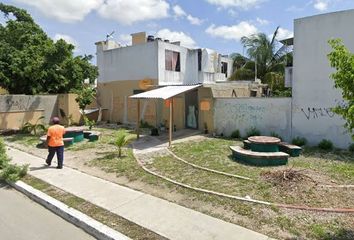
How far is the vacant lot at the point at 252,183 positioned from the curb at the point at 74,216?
6.00 ft

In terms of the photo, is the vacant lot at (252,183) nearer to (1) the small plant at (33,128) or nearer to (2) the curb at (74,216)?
(2) the curb at (74,216)

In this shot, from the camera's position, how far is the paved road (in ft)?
17.2

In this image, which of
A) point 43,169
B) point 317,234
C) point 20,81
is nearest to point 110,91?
point 20,81

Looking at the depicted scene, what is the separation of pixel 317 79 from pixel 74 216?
36.0 feet

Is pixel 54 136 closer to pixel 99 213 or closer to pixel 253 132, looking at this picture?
pixel 99 213

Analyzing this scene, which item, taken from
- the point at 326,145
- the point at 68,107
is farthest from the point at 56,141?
the point at 68,107

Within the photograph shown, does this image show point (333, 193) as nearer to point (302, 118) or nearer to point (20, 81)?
point (302, 118)

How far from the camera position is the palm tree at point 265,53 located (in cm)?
2578

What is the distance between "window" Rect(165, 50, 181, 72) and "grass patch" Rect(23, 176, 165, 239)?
1379 centimetres

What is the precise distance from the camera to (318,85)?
41.3 feet

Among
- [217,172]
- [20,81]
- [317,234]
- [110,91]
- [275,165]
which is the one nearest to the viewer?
[317,234]

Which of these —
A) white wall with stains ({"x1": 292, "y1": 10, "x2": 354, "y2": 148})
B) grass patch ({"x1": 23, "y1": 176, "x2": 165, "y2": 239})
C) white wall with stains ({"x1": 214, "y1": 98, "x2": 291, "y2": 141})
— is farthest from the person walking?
white wall with stains ({"x1": 292, "y1": 10, "x2": 354, "y2": 148})

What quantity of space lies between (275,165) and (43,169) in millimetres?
7240

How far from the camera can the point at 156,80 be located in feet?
64.1
